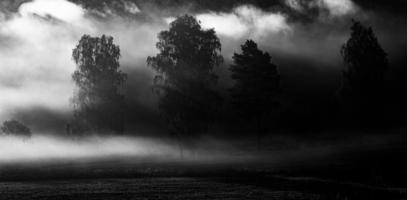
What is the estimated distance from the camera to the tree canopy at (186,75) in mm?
56625

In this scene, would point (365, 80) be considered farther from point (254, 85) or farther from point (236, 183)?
point (236, 183)

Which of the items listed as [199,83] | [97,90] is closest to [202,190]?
[199,83]

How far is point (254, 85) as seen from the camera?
58938 millimetres

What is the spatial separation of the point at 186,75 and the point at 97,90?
13320 mm

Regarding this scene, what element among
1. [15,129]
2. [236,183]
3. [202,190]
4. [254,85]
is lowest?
[202,190]

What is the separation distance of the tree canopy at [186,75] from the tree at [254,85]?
2562 mm

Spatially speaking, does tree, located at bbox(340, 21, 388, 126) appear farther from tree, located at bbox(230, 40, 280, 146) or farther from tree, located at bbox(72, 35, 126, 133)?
tree, located at bbox(72, 35, 126, 133)

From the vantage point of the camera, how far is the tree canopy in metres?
56.6

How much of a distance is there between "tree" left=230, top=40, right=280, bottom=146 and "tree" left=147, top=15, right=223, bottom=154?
8.31ft

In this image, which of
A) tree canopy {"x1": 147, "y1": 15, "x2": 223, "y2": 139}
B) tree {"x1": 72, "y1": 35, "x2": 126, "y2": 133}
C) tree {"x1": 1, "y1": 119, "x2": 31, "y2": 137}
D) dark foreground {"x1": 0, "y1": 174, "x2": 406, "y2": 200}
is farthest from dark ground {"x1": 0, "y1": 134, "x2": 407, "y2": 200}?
tree {"x1": 1, "y1": 119, "x2": 31, "y2": 137}

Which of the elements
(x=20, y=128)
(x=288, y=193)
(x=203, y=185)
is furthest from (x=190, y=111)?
(x=20, y=128)

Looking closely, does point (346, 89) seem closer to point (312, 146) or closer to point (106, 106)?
point (312, 146)

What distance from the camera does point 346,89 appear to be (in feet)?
209

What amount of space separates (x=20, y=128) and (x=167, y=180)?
124736mm
